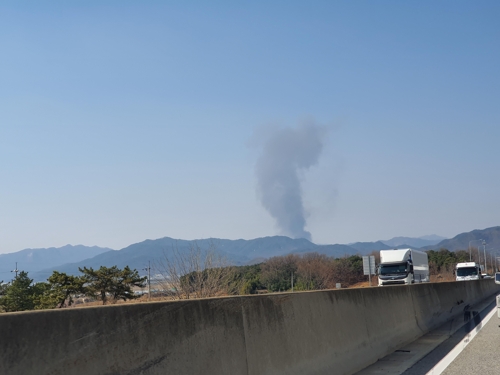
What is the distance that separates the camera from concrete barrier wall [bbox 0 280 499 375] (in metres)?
4.66

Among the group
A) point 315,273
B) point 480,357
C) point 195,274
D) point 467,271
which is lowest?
point 315,273

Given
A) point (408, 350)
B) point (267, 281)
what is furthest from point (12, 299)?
point (267, 281)

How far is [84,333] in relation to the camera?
502cm

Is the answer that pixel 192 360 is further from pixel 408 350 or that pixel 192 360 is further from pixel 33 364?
pixel 408 350

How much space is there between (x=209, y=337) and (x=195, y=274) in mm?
22505

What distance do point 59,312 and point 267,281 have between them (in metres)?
68.3

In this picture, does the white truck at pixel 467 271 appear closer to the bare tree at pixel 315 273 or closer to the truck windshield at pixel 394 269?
the truck windshield at pixel 394 269

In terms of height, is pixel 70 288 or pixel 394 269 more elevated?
pixel 70 288

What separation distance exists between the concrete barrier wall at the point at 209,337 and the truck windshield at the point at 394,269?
119 ft

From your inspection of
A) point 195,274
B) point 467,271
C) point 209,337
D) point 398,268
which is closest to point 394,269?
point 398,268

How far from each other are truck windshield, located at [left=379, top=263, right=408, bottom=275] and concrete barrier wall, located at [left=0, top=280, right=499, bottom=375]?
3621 centimetres

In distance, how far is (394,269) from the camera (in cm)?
4847

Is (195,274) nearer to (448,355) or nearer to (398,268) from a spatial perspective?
(448,355)

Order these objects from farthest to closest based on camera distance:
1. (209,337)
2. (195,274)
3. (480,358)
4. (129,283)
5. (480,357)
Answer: (129,283), (195,274), (480,357), (480,358), (209,337)
